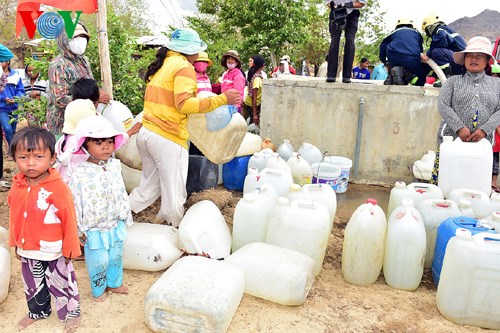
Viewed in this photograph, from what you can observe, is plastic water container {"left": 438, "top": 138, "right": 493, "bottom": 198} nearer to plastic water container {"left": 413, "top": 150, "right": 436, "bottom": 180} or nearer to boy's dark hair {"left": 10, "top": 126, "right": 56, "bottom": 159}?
plastic water container {"left": 413, "top": 150, "right": 436, "bottom": 180}

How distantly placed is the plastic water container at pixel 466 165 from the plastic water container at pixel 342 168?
1271 mm

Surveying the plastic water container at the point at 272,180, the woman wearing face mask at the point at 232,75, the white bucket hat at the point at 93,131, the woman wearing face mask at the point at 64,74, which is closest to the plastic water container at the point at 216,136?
the plastic water container at the point at 272,180

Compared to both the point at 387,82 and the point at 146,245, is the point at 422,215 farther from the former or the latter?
the point at 387,82

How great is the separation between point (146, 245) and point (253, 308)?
3.11 feet

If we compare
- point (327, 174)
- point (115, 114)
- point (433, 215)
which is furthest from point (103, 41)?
point (433, 215)

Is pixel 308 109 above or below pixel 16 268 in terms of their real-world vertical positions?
above

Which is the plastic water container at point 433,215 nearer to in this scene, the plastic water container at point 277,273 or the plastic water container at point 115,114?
the plastic water container at point 277,273

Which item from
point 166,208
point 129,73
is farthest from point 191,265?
point 129,73

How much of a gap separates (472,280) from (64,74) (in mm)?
3521

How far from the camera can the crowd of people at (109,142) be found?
7.55 feet

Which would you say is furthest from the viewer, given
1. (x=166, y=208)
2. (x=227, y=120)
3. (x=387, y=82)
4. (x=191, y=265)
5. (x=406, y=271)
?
(x=387, y=82)

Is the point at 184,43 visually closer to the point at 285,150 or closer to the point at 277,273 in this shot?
the point at 277,273

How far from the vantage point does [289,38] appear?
37.4ft

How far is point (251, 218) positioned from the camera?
10.7 feet
